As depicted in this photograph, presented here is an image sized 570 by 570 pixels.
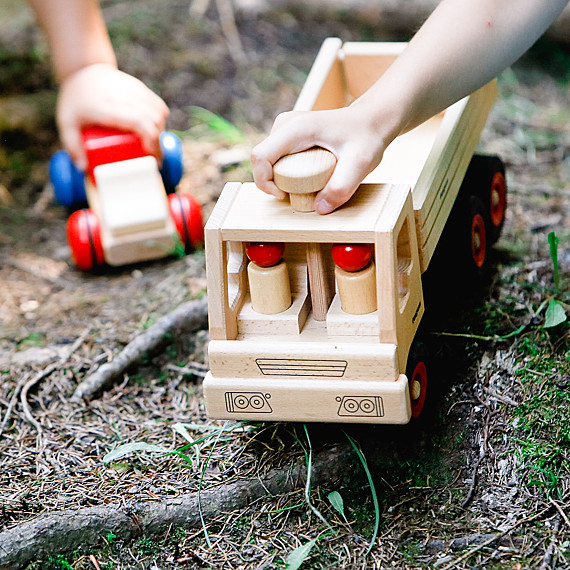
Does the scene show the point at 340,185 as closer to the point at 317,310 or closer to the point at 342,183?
the point at 342,183

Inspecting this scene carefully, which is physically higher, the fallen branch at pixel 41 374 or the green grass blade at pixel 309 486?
the green grass blade at pixel 309 486

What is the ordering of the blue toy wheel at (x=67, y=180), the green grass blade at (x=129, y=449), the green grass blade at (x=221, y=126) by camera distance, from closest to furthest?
1. the green grass blade at (x=129, y=449)
2. the blue toy wheel at (x=67, y=180)
3. the green grass blade at (x=221, y=126)

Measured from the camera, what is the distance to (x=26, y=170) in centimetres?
267

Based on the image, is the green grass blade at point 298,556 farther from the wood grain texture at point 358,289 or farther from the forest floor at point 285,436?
the wood grain texture at point 358,289

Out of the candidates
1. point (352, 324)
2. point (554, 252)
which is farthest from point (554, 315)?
point (352, 324)

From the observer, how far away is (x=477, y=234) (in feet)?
5.82

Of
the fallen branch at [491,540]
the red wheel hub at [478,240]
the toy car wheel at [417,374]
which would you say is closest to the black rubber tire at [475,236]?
the red wheel hub at [478,240]

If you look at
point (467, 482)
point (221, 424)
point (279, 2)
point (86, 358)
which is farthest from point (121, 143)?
point (279, 2)

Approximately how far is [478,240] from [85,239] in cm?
105

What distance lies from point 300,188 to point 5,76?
2000 mm

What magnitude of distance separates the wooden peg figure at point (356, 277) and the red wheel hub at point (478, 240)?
52 cm

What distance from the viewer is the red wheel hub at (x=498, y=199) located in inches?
74.3

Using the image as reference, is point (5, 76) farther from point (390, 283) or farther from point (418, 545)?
point (418, 545)

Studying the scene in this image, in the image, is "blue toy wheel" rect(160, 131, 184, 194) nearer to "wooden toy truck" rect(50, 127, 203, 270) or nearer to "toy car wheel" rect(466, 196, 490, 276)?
"wooden toy truck" rect(50, 127, 203, 270)
